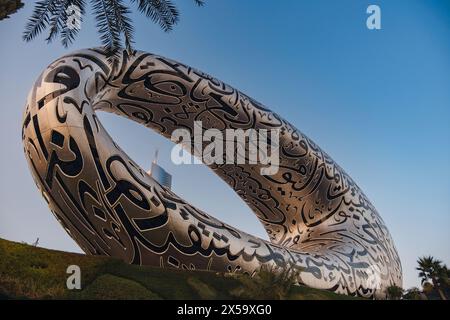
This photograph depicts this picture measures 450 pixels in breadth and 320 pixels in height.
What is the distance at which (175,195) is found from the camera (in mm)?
10062

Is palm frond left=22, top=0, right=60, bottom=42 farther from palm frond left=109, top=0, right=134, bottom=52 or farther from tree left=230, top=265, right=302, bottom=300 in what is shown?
tree left=230, top=265, right=302, bottom=300

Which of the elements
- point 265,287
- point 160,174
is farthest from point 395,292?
point 160,174

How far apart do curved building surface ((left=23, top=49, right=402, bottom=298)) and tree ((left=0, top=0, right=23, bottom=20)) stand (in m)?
1.70

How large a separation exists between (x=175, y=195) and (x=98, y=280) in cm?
289

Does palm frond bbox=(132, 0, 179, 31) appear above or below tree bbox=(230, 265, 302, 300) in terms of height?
above

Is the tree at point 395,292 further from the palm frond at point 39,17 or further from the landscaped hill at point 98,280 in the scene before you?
the palm frond at point 39,17

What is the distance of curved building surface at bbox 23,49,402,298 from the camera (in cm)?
930

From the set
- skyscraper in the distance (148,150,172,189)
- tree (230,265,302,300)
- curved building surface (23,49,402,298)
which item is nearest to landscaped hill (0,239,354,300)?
tree (230,265,302,300)

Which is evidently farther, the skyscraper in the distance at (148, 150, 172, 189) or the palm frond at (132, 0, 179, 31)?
the skyscraper in the distance at (148, 150, 172, 189)

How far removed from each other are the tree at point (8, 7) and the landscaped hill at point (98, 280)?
6054 millimetres

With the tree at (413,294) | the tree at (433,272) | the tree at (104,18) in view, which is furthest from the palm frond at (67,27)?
the tree at (433,272)

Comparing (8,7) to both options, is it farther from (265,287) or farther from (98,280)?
(265,287)

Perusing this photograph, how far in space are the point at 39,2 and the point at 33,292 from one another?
195 inches

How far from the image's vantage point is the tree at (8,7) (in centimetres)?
1071
